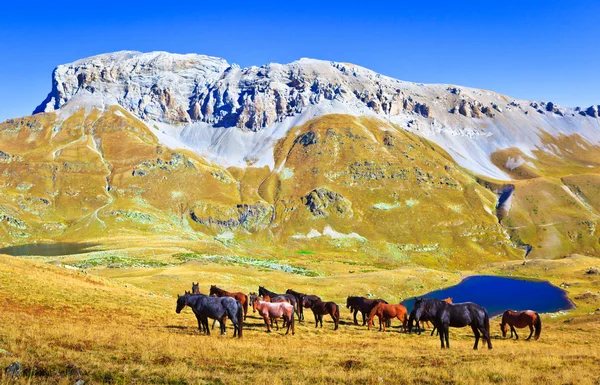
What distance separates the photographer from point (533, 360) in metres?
22.2

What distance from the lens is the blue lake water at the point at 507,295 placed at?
97.3 metres

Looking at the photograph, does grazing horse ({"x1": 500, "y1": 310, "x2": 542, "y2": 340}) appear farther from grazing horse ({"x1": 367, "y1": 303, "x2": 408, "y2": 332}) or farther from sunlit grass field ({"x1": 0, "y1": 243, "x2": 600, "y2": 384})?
grazing horse ({"x1": 367, "y1": 303, "x2": 408, "y2": 332})

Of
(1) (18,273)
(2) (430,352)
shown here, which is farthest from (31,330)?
(1) (18,273)

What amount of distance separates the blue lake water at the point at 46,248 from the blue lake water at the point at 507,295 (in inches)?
5541

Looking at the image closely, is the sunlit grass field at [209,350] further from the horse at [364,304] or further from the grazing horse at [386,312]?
the grazing horse at [386,312]

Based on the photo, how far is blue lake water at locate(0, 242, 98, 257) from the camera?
545 ft

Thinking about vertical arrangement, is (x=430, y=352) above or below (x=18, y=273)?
below

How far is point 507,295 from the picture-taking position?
392 ft

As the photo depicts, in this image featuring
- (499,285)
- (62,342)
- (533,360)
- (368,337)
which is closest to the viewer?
(62,342)

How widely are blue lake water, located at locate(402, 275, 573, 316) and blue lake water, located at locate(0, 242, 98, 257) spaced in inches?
5541

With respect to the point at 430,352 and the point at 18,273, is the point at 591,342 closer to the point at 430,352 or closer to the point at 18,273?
the point at 430,352

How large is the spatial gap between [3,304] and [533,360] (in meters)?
37.7

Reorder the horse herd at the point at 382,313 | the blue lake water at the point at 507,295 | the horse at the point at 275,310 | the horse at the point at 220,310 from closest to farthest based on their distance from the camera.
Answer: the horse herd at the point at 382,313, the horse at the point at 220,310, the horse at the point at 275,310, the blue lake water at the point at 507,295

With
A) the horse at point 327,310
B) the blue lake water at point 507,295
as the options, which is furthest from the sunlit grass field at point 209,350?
the blue lake water at point 507,295
